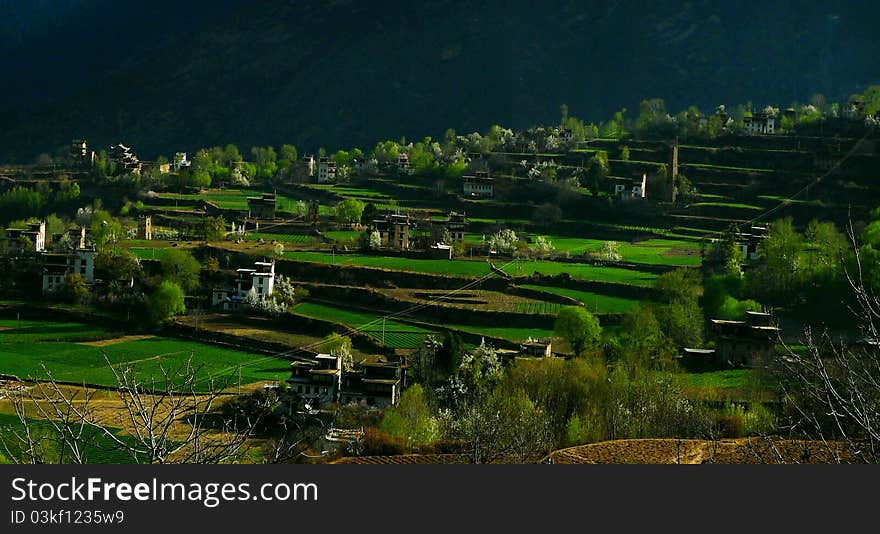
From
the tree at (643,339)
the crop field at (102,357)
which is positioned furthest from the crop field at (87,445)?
the tree at (643,339)

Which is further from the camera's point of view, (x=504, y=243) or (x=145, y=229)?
(x=145, y=229)

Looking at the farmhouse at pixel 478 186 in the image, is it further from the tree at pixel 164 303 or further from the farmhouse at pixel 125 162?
the tree at pixel 164 303

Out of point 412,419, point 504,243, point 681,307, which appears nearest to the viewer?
point 412,419

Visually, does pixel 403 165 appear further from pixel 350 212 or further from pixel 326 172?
pixel 350 212

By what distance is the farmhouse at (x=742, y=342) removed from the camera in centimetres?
2752

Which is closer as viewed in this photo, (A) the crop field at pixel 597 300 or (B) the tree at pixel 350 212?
(A) the crop field at pixel 597 300

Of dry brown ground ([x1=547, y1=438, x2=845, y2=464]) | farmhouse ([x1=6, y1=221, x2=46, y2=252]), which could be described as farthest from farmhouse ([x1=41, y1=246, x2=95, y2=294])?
dry brown ground ([x1=547, y1=438, x2=845, y2=464])

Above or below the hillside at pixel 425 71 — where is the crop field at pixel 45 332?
below

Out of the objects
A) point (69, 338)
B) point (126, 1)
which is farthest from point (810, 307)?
point (126, 1)

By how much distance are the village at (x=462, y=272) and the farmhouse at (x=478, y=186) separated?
0.37ft

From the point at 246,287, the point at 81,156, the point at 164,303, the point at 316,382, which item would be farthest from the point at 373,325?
the point at 81,156

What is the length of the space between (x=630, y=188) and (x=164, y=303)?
70.4 feet

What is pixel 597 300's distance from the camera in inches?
1359

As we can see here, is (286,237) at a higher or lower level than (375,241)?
lower
